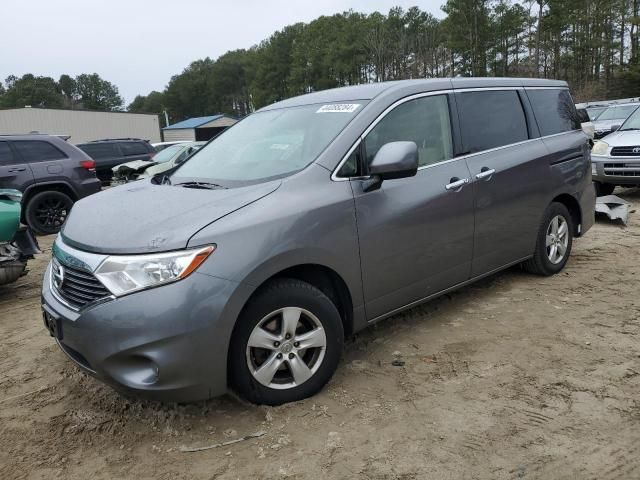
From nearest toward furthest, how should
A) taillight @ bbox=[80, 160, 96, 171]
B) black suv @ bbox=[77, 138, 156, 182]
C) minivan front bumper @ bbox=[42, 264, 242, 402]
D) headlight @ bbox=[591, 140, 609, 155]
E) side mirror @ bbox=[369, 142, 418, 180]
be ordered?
minivan front bumper @ bbox=[42, 264, 242, 402], side mirror @ bbox=[369, 142, 418, 180], headlight @ bbox=[591, 140, 609, 155], taillight @ bbox=[80, 160, 96, 171], black suv @ bbox=[77, 138, 156, 182]

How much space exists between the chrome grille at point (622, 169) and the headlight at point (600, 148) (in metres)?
0.29

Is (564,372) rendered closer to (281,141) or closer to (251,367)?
(251,367)

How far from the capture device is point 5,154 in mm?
8523

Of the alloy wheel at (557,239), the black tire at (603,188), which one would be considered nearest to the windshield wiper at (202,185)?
the alloy wheel at (557,239)

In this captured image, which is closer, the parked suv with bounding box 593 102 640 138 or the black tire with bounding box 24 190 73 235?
the black tire with bounding box 24 190 73 235

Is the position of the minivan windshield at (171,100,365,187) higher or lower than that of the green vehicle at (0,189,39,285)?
higher

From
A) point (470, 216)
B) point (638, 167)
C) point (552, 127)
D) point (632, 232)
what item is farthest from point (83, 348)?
point (638, 167)

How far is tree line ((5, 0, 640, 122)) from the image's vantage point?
40750 millimetres

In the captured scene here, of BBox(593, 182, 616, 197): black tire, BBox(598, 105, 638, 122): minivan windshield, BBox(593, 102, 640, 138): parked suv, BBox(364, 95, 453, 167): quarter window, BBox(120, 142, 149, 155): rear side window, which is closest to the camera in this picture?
BBox(364, 95, 453, 167): quarter window

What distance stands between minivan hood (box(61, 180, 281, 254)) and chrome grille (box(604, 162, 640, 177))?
7.73m

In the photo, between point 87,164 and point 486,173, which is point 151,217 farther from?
point 87,164

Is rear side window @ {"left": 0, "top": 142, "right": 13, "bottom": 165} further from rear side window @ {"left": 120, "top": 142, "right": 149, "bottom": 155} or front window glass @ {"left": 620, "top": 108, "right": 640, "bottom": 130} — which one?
front window glass @ {"left": 620, "top": 108, "right": 640, "bottom": 130}

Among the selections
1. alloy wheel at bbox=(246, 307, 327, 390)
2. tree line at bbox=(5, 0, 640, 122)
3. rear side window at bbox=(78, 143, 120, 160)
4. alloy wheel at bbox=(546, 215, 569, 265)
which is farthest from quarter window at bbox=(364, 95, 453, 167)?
tree line at bbox=(5, 0, 640, 122)

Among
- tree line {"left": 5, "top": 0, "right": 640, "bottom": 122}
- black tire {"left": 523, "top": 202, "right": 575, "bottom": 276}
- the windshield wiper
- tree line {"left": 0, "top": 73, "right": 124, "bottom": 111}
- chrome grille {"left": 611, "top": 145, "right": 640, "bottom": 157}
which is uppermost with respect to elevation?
tree line {"left": 0, "top": 73, "right": 124, "bottom": 111}
